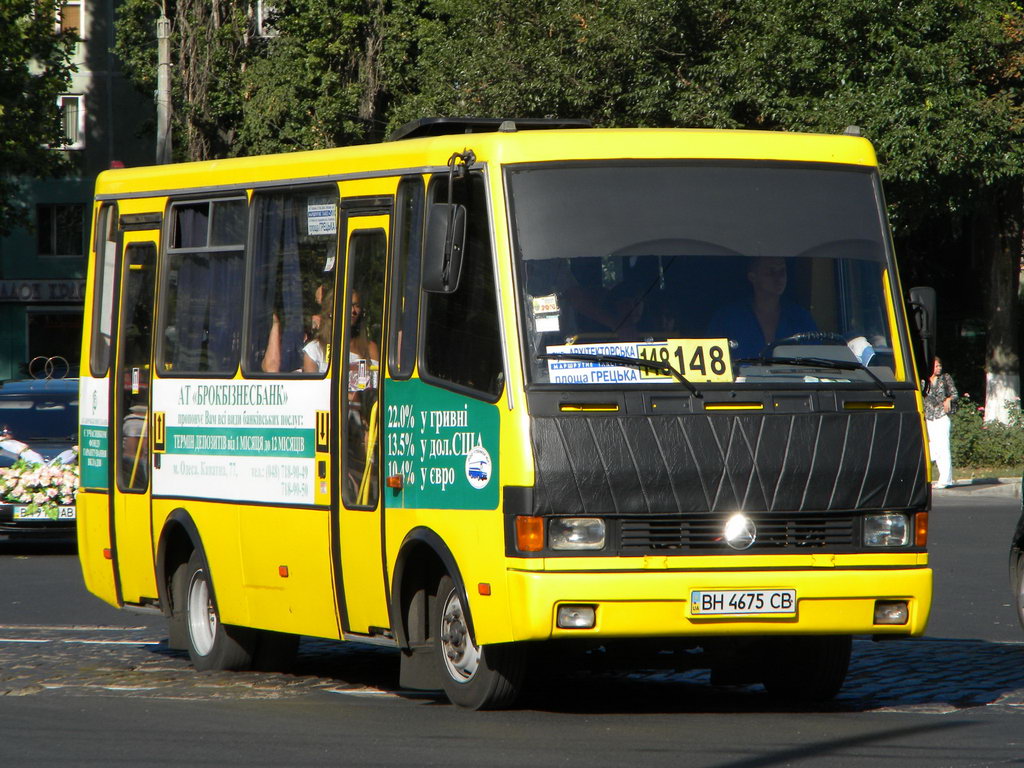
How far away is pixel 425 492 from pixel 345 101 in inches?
1236

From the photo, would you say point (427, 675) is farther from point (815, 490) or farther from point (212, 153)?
point (212, 153)

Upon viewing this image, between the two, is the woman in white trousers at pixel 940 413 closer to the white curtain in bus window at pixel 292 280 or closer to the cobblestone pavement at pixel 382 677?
the cobblestone pavement at pixel 382 677

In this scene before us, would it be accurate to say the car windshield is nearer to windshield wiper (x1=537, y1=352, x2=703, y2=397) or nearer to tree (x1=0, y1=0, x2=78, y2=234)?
windshield wiper (x1=537, y1=352, x2=703, y2=397)

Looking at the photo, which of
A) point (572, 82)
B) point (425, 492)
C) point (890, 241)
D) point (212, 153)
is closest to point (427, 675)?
point (425, 492)

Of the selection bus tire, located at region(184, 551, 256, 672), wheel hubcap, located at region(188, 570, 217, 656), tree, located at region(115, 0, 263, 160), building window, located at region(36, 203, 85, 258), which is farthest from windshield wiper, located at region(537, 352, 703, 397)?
building window, located at region(36, 203, 85, 258)

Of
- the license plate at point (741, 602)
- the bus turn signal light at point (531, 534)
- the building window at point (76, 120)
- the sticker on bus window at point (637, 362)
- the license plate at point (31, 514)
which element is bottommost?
the license plate at point (31, 514)

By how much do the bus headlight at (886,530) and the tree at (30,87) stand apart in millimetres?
38577

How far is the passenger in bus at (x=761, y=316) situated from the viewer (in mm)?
8336

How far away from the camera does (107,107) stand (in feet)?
181

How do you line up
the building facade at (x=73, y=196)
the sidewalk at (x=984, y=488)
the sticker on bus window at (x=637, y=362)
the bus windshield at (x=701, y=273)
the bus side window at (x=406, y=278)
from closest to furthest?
the sticker on bus window at (x=637, y=362)
the bus windshield at (x=701, y=273)
the bus side window at (x=406, y=278)
the sidewalk at (x=984, y=488)
the building facade at (x=73, y=196)

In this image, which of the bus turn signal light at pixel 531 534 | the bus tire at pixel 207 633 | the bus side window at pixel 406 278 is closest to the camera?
the bus turn signal light at pixel 531 534

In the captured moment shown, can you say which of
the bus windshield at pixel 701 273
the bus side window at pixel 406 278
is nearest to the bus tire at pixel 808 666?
the bus windshield at pixel 701 273

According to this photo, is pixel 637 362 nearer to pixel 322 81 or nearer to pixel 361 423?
pixel 361 423

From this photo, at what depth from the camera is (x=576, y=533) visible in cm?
792
